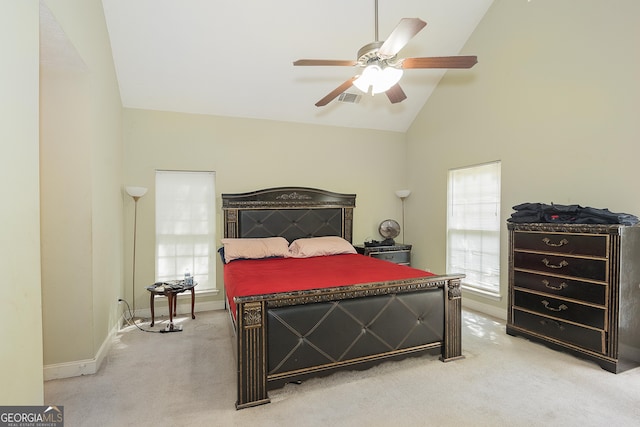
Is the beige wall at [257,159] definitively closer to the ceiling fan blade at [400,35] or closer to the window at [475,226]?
the window at [475,226]

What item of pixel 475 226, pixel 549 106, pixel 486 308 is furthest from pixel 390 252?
pixel 549 106

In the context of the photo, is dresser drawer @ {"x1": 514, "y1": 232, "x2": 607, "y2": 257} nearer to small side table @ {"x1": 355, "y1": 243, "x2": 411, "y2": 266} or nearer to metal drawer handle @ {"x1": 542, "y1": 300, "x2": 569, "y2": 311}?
metal drawer handle @ {"x1": 542, "y1": 300, "x2": 569, "y2": 311}

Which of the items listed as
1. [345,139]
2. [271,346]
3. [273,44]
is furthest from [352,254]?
[273,44]

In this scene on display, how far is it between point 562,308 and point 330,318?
218 cm

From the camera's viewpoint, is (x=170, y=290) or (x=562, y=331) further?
(x=170, y=290)

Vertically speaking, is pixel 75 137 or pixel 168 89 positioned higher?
pixel 168 89

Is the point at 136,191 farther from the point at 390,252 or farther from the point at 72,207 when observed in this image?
the point at 390,252

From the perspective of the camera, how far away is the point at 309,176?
15.9 ft

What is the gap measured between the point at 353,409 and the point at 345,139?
12.8 feet

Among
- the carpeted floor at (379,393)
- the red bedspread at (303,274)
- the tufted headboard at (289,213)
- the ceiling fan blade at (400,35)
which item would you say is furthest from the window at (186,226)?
the ceiling fan blade at (400,35)

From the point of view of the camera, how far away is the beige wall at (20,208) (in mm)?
1302

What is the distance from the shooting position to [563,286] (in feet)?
9.37

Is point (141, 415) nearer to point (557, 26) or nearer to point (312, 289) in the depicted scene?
point (312, 289)

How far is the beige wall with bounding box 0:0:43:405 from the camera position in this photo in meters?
1.30
